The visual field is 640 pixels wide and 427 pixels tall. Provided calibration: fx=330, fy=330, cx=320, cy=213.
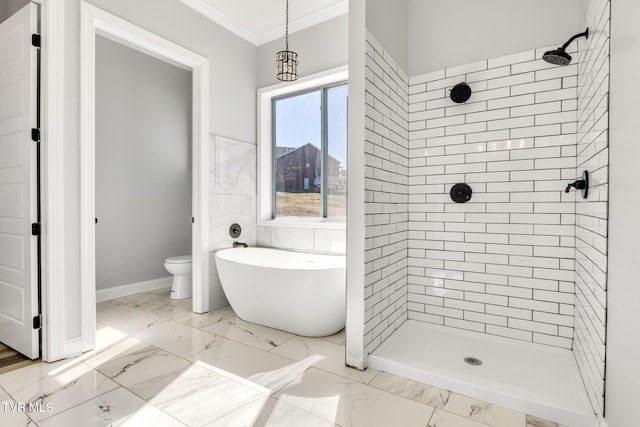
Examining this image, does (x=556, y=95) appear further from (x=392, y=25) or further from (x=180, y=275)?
(x=180, y=275)

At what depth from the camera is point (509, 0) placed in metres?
2.26

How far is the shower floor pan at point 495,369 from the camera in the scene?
1591 mm

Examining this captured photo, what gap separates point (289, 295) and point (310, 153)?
1.68 metres

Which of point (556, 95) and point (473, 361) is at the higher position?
point (556, 95)

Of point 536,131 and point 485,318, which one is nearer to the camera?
point 536,131

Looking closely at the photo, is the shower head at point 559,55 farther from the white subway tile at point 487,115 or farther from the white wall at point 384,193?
the white wall at point 384,193

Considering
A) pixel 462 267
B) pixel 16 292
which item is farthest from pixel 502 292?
pixel 16 292

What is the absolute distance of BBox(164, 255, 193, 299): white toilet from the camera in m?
3.59

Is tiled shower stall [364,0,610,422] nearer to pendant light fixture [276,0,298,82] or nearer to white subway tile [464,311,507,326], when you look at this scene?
white subway tile [464,311,507,326]

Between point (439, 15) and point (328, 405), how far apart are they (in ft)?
9.15

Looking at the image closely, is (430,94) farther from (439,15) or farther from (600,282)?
(600,282)

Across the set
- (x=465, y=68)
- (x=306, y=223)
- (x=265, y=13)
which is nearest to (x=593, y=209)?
(x=465, y=68)

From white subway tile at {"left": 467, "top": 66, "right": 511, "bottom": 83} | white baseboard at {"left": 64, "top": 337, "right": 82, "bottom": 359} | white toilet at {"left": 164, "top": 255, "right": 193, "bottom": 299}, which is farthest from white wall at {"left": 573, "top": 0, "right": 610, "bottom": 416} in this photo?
white toilet at {"left": 164, "top": 255, "right": 193, "bottom": 299}

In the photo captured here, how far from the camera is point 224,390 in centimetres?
183
